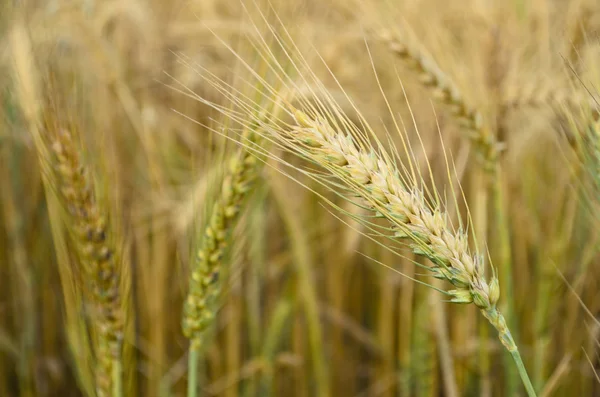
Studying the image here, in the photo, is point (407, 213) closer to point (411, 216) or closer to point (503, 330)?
point (411, 216)

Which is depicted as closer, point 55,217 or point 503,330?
point 503,330

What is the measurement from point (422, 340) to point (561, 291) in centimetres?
30

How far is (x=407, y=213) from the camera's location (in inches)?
21.6

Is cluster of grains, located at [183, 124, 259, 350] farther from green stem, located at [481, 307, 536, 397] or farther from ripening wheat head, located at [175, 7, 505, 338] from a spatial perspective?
green stem, located at [481, 307, 536, 397]

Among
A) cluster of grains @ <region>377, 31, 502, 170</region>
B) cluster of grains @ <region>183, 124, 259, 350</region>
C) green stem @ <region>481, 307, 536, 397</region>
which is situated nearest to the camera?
green stem @ <region>481, 307, 536, 397</region>

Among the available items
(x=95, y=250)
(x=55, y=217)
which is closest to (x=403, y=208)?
(x=95, y=250)

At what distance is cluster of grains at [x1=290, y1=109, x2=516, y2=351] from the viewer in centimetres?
53

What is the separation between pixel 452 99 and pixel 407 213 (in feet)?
1.61

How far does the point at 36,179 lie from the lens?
5.21ft

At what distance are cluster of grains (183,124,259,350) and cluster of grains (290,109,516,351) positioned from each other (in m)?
0.17

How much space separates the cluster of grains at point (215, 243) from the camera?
2.44 ft

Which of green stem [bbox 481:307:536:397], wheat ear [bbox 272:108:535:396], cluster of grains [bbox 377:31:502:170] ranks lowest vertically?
green stem [bbox 481:307:536:397]

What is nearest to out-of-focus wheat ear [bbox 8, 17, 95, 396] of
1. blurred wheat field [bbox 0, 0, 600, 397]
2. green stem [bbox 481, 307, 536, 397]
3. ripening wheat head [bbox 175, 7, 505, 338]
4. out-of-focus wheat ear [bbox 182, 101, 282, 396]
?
blurred wheat field [bbox 0, 0, 600, 397]

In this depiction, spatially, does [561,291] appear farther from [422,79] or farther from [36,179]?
[36,179]
